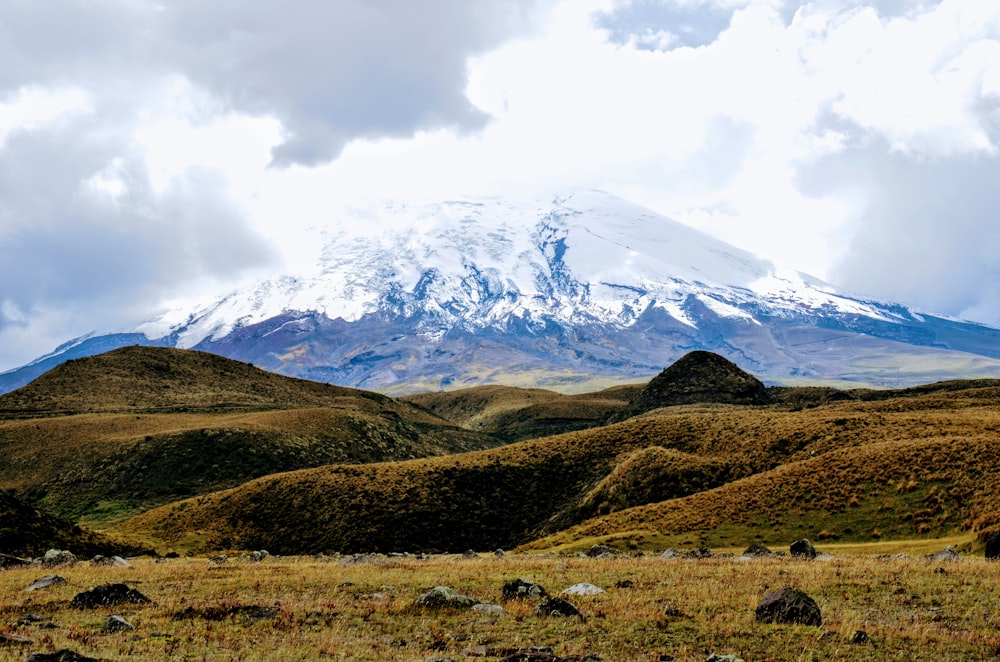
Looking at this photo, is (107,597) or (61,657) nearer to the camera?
(61,657)

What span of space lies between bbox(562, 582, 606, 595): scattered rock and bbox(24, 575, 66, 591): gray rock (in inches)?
665

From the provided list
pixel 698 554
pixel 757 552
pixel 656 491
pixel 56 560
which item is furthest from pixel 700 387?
pixel 56 560

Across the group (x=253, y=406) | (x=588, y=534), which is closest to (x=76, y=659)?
(x=588, y=534)

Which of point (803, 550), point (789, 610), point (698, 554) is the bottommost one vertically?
point (698, 554)

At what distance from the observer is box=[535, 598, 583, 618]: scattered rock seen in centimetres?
1830

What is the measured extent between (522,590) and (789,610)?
755cm

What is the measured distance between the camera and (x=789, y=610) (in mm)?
17328

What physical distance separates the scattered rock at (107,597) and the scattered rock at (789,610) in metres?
16.7

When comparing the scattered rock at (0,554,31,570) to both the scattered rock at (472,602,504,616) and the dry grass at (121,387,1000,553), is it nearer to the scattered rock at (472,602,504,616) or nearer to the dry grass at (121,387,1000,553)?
the scattered rock at (472,602,504,616)

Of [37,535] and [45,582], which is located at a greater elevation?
[45,582]

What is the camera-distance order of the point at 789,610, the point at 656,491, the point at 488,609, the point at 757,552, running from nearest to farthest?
the point at 789,610, the point at 488,609, the point at 757,552, the point at 656,491

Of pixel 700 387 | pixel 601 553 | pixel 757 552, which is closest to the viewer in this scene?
pixel 757 552

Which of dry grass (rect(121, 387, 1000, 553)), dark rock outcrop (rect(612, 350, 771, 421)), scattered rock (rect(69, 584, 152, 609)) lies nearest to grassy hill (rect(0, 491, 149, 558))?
dry grass (rect(121, 387, 1000, 553))

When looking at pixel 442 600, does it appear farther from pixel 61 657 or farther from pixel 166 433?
pixel 166 433
